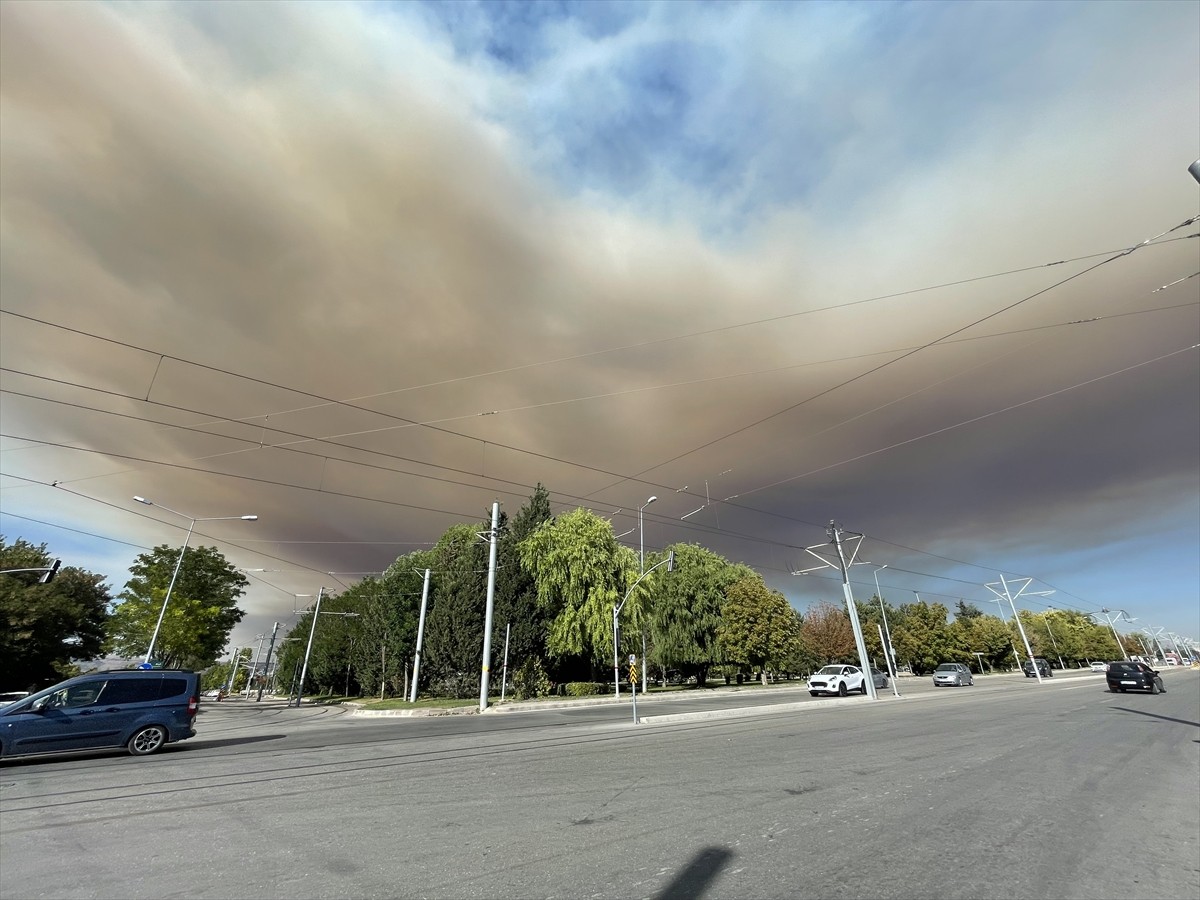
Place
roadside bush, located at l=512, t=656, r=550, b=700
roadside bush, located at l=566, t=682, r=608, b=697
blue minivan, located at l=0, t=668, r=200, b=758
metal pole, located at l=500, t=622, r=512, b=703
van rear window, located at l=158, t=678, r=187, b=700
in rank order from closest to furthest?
blue minivan, located at l=0, t=668, r=200, b=758, van rear window, located at l=158, t=678, r=187, b=700, metal pole, located at l=500, t=622, r=512, b=703, roadside bush, located at l=512, t=656, r=550, b=700, roadside bush, located at l=566, t=682, r=608, b=697

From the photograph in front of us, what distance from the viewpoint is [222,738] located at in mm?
15648

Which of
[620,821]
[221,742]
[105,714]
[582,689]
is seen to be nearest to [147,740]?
[105,714]

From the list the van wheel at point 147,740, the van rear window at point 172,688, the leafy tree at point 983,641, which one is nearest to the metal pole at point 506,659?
the van rear window at point 172,688

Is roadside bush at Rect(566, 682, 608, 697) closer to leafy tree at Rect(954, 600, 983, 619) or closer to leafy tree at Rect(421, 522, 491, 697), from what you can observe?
leafy tree at Rect(421, 522, 491, 697)

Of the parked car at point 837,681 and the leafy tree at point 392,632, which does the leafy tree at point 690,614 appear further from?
the leafy tree at point 392,632

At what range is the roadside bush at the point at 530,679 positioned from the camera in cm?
3397

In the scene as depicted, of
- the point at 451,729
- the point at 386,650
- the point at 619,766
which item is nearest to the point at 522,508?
the point at 386,650

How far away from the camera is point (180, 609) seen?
40.7 m

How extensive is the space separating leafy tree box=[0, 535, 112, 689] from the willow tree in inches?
1179

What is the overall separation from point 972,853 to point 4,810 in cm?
1224

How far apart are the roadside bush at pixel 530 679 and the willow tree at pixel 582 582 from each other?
163cm

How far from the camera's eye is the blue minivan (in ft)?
36.4

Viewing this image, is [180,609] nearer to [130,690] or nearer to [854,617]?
[130,690]

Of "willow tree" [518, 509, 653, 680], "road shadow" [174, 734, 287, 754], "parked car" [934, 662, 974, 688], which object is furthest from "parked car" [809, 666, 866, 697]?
"road shadow" [174, 734, 287, 754]
